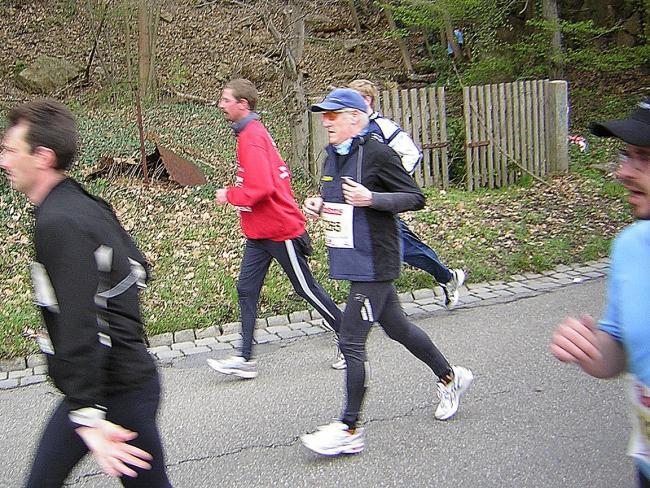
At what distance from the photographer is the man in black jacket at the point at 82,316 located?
96.3 inches

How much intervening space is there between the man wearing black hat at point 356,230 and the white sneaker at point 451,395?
619 mm

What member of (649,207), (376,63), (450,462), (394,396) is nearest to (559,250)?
(394,396)

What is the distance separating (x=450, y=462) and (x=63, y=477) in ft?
6.87

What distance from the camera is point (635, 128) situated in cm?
217

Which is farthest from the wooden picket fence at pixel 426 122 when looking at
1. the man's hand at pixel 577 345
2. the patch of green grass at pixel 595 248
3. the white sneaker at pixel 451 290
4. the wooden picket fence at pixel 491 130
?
the man's hand at pixel 577 345

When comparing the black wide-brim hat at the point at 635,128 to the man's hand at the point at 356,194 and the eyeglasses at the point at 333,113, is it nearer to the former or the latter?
the man's hand at the point at 356,194

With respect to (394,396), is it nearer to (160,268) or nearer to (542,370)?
(542,370)

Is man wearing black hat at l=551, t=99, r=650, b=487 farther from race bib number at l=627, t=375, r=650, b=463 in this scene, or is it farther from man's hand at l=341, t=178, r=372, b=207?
man's hand at l=341, t=178, r=372, b=207

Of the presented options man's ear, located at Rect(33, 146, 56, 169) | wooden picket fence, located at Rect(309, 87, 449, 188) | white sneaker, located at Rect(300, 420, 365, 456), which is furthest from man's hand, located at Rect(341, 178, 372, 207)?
wooden picket fence, located at Rect(309, 87, 449, 188)

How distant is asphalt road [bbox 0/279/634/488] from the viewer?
4.04 metres

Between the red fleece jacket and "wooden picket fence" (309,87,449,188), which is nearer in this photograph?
the red fleece jacket

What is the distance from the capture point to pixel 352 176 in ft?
13.5

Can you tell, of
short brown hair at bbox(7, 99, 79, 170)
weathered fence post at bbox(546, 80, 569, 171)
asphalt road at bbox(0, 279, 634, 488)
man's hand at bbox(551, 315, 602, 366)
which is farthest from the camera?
weathered fence post at bbox(546, 80, 569, 171)

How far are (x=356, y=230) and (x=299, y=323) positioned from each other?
275 centimetres
